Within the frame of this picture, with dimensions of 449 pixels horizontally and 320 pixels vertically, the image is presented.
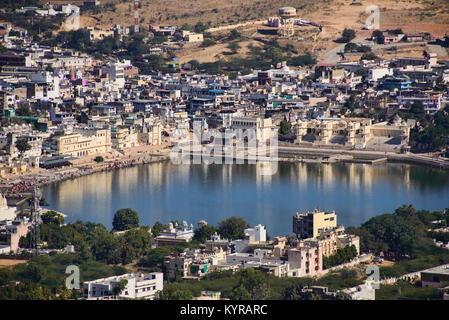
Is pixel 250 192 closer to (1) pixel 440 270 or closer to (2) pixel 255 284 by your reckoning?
(1) pixel 440 270

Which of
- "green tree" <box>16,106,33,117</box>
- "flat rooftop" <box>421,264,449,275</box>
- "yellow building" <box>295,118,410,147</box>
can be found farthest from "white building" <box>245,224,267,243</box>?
"green tree" <box>16,106,33,117</box>

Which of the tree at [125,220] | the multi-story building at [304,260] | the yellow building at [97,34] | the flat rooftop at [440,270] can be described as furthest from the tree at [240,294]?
the yellow building at [97,34]

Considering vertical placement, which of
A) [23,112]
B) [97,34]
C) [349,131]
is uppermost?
[97,34]

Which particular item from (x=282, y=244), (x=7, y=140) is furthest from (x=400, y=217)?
(x=7, y=140)

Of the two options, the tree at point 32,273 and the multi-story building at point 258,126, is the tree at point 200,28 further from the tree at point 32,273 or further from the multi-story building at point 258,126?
the tree at point 32,273

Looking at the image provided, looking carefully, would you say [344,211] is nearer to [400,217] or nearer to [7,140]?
[400,217]

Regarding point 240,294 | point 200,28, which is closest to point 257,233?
point 240,294
